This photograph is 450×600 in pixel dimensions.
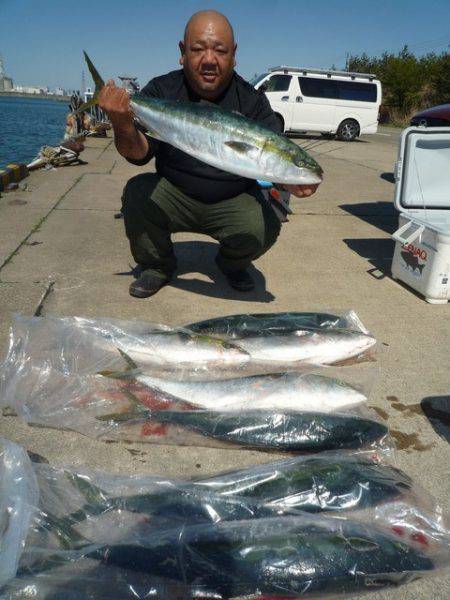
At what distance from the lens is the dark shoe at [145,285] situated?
3.78 meters

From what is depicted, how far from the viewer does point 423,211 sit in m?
4.50

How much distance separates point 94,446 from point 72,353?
0.77 meters

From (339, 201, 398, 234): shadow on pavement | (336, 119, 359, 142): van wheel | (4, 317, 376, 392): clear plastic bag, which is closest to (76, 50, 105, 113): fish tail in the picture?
(4, 317, 376, 392): clear plastic bag

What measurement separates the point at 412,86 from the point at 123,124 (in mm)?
47400

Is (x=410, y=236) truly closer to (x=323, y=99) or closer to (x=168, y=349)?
(x=168, y=349)

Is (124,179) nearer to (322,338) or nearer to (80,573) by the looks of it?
(322,338)

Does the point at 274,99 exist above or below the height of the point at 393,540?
above

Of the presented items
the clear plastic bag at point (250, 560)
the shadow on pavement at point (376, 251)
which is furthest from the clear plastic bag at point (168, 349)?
the shadow on pavement at point (376, 251)

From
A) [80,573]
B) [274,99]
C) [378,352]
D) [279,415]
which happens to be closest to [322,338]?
[378,352]

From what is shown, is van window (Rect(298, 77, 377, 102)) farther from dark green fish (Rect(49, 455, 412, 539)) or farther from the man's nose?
dark green fish (Rect(49, 455, 412, 539))

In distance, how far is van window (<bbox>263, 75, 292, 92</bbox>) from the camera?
64.5ft

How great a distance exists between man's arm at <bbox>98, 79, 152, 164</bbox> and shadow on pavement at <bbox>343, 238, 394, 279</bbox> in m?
2.53

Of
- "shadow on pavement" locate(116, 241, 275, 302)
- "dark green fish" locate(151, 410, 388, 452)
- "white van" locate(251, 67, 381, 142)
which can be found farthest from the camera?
"white van" locate(251, 67, 381, 142)

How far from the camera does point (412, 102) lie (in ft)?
137
